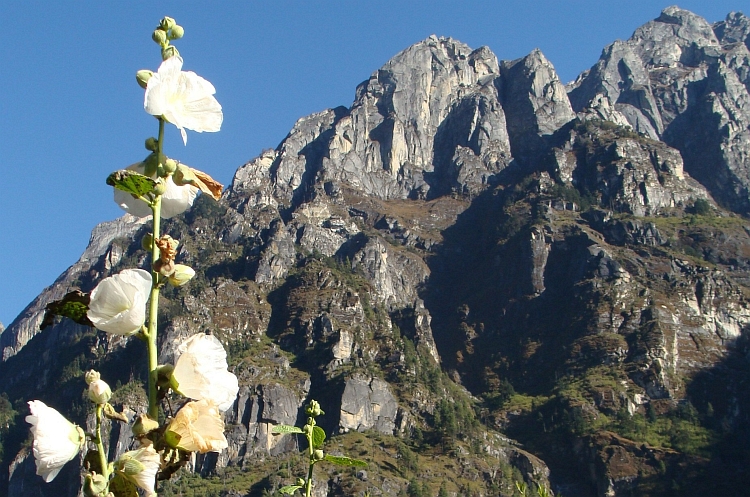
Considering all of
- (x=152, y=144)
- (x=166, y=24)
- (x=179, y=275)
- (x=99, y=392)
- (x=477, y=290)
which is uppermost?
(x=477, y=290)

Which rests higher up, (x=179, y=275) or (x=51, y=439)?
(x=179, y=275)

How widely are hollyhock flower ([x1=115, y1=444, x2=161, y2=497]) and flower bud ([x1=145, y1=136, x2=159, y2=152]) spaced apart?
75cm

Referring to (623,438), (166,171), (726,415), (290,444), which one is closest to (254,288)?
(290,444)

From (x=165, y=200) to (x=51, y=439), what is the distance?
0.64 metres

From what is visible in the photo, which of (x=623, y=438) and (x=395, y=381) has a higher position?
(x=395, y=381)

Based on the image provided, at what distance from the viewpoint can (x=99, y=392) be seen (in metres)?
1.79

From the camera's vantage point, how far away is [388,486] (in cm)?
7606

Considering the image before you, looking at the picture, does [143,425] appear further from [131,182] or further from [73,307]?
[131,182]

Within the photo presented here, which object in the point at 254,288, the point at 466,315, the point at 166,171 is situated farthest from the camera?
the point at 466,315

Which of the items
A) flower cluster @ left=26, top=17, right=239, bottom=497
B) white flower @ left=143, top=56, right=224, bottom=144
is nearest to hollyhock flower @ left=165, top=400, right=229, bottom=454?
flower cluster @ left=26, top=17, right=239, bottom=497

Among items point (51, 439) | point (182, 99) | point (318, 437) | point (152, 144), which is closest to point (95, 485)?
point (51, 439)

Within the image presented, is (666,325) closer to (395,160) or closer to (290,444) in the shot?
(290,444)

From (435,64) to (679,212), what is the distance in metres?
62.1

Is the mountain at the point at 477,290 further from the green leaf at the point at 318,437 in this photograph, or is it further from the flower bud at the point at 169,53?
the flower bud at the point at 169,53
